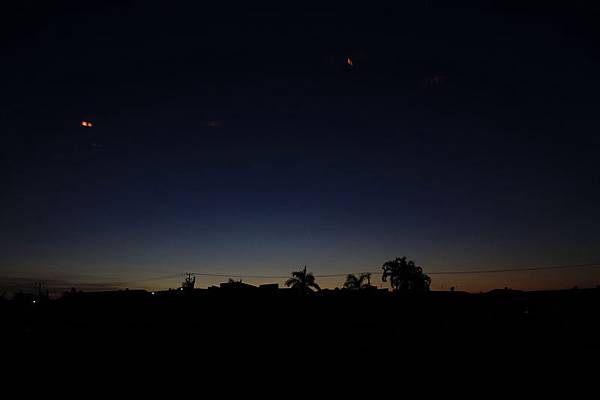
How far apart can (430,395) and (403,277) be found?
3886 centimetres

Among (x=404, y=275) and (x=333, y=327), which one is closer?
(x=333, y=327)

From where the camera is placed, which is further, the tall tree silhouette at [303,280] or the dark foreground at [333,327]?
the tall tree silhouette at [303,280]

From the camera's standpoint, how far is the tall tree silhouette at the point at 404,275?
161 ft

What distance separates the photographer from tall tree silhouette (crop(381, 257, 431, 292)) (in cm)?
4903

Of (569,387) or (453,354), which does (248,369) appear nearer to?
(453,354)

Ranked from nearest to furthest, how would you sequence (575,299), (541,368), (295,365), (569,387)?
(569,387)
(541,368)
(295,365)
(575,299)

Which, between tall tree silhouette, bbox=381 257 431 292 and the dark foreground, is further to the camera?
tall tree silhouette, bbox=381 257 431 292

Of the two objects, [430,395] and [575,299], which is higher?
[575,299]

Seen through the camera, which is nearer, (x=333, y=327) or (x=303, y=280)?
(x=333, y=327)

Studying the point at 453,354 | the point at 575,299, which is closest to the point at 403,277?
the point at 575,299

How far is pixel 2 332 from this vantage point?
21.2 m

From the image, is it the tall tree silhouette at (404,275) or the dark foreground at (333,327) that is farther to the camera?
the tall tree silhouette at (404,275)

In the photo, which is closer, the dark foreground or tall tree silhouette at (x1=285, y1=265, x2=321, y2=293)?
the dark foreground

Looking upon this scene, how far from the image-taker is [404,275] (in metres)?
49.5
